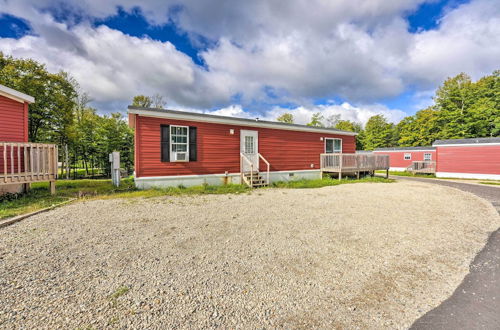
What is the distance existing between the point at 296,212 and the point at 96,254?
4.57 meters

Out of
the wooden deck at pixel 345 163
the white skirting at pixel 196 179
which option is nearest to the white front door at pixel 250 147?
the white skirting at pixel 196 179

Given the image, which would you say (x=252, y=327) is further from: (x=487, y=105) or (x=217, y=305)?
(x=487, y=105)

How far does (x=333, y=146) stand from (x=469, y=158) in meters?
13.0

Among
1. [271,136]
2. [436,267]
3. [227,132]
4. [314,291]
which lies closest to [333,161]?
[271,136]

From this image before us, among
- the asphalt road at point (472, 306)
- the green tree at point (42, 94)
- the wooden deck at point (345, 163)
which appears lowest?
the asphalt road at point (472, 306)

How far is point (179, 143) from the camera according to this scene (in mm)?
9523

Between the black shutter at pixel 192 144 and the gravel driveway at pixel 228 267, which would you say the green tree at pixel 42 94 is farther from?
the gravel driveway at pixel 228 267

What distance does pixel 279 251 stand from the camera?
3520 millimetres

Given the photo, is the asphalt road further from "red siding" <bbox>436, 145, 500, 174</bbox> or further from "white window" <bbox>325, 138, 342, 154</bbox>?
"red siding" <bbox>436, 145, 500, 174</bbox>

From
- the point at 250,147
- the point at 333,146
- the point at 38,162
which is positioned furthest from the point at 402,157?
the point at 38,162

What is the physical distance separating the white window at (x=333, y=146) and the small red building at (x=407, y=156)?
12567 mm

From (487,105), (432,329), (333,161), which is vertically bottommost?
(432,329)

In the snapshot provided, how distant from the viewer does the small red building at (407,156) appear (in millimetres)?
24234

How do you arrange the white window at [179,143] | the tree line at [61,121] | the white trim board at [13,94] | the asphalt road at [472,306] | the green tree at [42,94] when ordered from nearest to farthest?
1. the asphalt road at [472,306]
2. the white trim board at [13,94]
3. the white window at [179,143]
4. the green tree at [42,94]
5. the tree line at [61,121]
